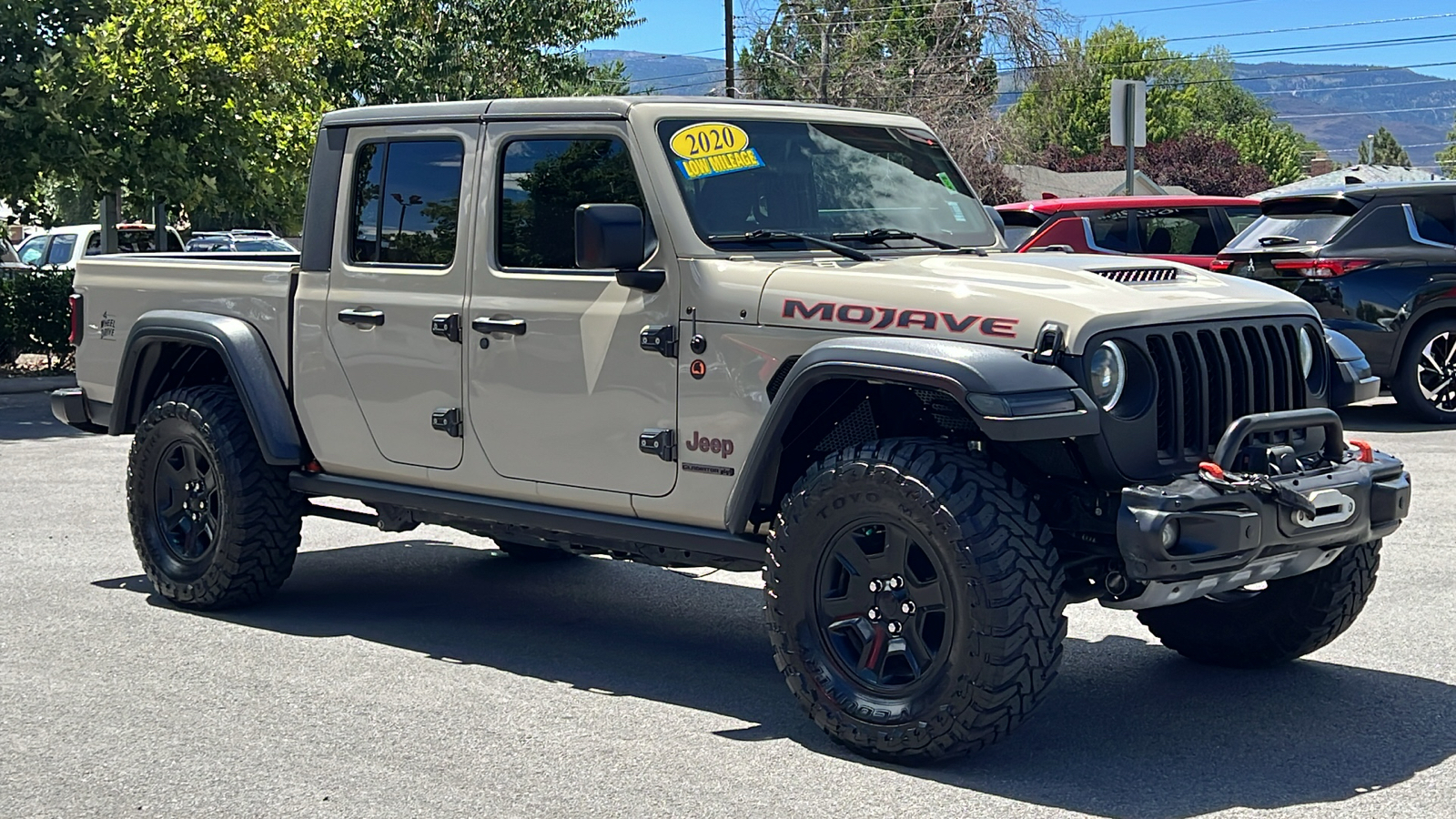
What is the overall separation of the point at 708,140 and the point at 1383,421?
9454 millimetres

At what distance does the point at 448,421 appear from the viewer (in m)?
6.48

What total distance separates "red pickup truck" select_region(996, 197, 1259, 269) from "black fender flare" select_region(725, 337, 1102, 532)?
10714 millimetres

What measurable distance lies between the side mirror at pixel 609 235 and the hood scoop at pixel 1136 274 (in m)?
1.46

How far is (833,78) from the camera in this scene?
37.3m

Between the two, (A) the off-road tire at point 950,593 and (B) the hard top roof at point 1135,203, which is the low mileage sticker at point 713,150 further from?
(B) the hard top roof at point 1135,203

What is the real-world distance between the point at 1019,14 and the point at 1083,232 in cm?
1850

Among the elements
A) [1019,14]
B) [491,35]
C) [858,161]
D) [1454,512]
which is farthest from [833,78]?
[858,161]

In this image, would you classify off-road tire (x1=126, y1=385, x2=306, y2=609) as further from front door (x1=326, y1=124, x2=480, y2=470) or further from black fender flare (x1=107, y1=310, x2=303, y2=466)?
front door (x1=326, y1=124, x2=480, y2=470)

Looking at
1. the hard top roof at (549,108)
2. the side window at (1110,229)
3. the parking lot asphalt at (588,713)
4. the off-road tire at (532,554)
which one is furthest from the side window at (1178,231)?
the hard top roof at (549,108)

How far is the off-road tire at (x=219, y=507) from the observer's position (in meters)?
7.09

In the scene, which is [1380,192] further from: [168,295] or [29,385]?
[29,385]

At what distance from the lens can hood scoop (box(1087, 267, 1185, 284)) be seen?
18.2ft

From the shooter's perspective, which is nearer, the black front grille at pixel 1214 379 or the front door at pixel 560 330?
the black front grille at pixel 1214 379

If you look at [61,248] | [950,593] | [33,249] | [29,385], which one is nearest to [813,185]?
[950,593]
